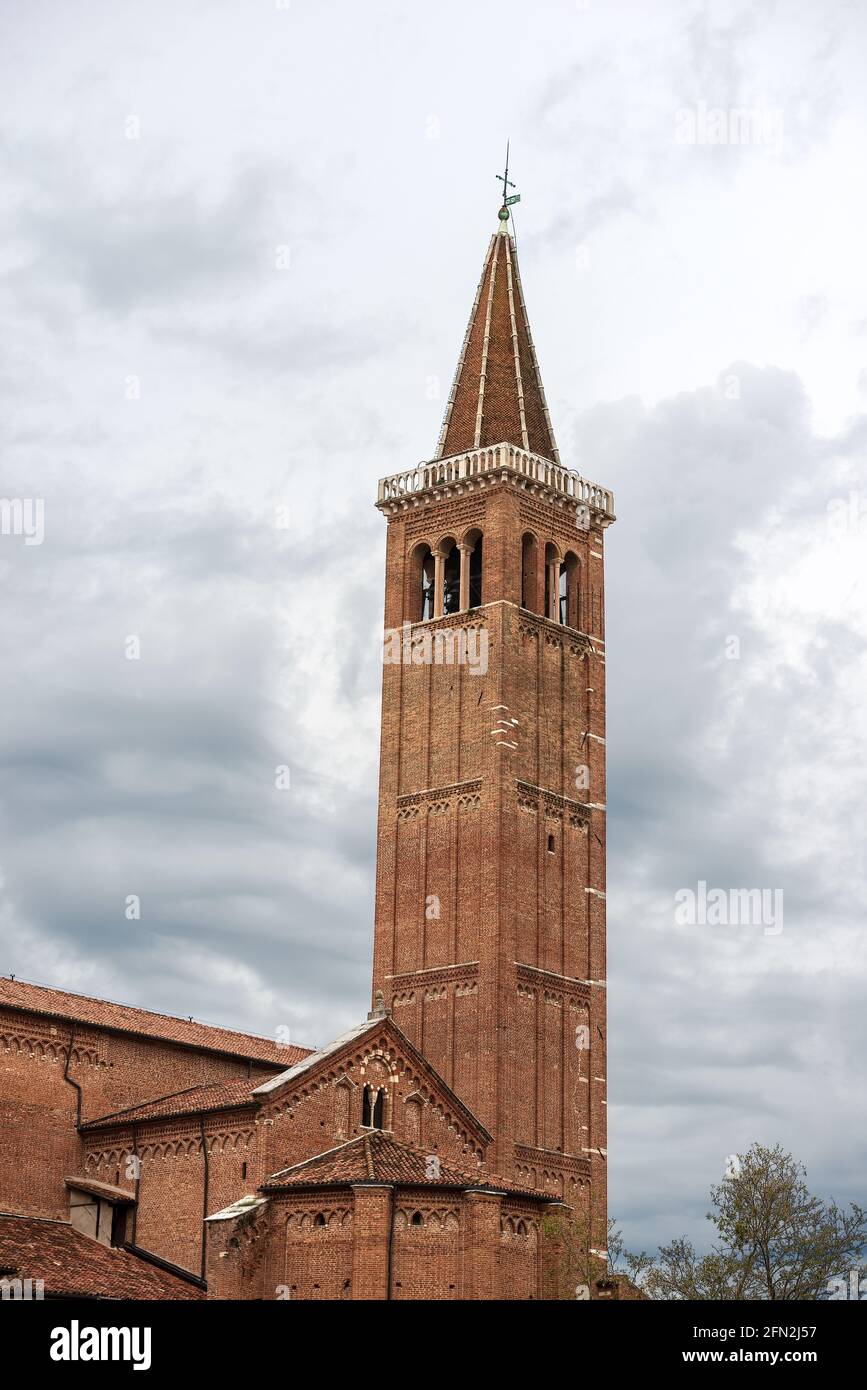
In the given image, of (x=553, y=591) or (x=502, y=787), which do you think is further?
(x=553, y=591)

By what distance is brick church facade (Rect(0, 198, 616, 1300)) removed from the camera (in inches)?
1663

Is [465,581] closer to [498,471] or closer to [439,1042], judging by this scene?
[498,471]

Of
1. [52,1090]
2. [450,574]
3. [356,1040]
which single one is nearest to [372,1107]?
[356,1040]

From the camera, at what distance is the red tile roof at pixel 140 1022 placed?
4914cm

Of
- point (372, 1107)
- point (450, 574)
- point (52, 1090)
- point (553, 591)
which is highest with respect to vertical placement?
point (450, 574)

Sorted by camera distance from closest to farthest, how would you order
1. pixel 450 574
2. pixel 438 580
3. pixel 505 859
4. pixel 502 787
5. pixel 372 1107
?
1. pixel 372 1107
2. pixel 505 859
3. pixel 502 787
4. pixel 438 580
5. pixel 450 574

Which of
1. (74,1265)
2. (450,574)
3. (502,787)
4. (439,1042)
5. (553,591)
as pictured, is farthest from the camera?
(450,574)

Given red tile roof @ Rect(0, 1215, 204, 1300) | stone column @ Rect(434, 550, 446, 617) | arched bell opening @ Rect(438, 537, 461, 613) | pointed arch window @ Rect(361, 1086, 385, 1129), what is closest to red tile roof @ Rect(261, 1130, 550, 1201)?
pointed arch window @ Rect(361, 1086, 385, 1129)

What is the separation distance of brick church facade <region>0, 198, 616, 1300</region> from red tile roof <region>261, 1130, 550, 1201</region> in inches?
3.9

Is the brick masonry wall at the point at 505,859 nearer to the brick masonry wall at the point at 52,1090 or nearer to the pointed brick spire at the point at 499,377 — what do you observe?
Answer: the pointed brick spire at the point at 499,377

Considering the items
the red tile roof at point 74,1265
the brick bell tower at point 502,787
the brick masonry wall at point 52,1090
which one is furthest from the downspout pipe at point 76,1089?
the brick bell tower at point 502,787

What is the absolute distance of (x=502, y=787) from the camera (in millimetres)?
55969

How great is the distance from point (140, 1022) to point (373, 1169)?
1189 cm
